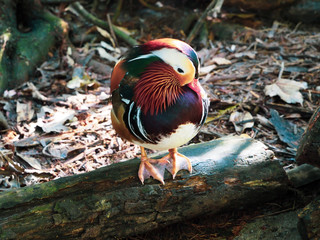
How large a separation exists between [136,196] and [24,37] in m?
2.72

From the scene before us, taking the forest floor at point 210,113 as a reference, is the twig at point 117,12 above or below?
above

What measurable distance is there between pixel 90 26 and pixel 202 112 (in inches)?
136

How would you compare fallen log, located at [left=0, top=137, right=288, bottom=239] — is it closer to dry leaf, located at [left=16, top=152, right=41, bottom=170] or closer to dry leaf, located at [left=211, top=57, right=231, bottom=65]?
dry leaf, located at [left=16, top=152, right=41, bottom=170]

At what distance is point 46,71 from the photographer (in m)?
3.79

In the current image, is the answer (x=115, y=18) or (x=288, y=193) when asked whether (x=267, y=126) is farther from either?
(x=115, y=18)

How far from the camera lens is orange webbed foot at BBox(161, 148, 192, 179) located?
2027 mm

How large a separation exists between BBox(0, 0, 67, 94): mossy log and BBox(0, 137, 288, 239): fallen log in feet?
6.41

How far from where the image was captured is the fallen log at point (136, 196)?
5.97 ft

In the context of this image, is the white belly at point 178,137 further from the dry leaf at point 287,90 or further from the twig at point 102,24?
the twig at point 102,24

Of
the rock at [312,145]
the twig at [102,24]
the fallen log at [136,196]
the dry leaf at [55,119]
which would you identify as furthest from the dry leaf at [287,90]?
the twig at [102,24]

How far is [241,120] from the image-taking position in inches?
116

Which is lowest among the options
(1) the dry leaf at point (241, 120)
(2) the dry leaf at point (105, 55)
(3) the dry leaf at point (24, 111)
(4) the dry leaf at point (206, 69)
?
(3) the dry leaf at point (24, 111)

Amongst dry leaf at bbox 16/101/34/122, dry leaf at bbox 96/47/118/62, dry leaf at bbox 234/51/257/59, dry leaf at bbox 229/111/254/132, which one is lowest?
dry leaf at bbox 16/101/34/122

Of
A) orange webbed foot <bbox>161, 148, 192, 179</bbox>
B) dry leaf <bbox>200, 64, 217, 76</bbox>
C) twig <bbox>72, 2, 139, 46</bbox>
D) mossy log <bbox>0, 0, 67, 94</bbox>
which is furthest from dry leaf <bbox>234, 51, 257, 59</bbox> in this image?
orange webbed foot <bbox>161, 148, 192, 179</bbox>
